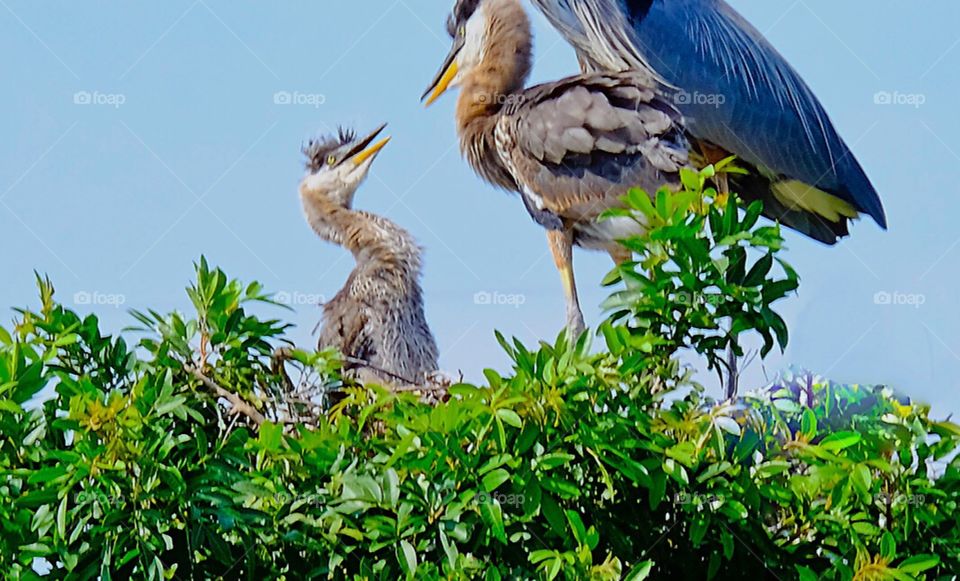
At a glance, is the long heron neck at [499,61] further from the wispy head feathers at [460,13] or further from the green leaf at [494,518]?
the green leaf at [494,518]

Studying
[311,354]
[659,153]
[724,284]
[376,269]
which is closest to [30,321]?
[311,354]

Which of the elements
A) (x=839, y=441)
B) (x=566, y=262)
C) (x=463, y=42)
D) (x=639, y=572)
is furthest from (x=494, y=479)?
(x=463, y=42)

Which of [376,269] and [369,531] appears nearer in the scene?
[369,531]

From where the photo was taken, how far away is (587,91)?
3629 mm

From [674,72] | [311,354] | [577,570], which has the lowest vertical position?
[577,570]

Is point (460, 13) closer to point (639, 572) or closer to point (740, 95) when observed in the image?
point (740, 95)

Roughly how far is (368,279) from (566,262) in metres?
0.65

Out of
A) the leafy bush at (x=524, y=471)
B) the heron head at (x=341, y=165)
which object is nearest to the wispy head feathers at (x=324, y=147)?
the heron head at (x=341, y=165)

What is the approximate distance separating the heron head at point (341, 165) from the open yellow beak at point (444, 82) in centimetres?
51

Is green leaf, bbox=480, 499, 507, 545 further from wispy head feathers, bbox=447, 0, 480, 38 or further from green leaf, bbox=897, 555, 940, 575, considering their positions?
wispy head feathers, bbox=447, 0, 480, 38

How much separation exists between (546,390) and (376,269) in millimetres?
2471

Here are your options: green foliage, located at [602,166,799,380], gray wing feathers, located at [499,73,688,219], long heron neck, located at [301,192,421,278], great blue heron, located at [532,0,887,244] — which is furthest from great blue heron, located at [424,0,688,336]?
green foliage, located at [602,166,799,380]

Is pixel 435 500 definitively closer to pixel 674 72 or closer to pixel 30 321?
pixel 30 321

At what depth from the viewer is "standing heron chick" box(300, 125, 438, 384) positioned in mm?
4039
